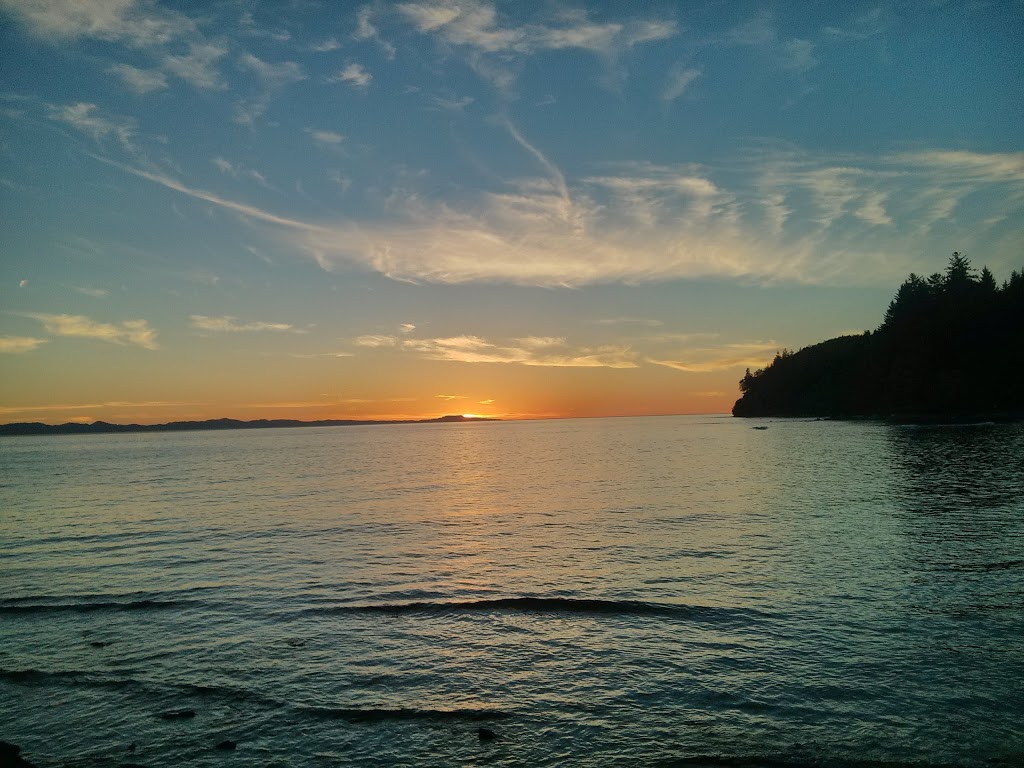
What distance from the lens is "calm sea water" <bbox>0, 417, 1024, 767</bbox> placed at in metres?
11.9

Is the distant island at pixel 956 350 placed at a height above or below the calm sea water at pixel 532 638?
above

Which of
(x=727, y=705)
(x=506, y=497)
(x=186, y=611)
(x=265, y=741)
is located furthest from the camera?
(x=506, y=497)

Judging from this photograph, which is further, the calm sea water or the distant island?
the distant island

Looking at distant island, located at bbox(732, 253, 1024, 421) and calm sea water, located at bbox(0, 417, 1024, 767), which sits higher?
distant island, located at bbox(732, 253, 1024, 421)

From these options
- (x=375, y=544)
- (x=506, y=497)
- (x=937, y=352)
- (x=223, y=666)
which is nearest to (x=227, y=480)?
(x=506, y=497)

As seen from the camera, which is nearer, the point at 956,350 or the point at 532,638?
the point at 532,638

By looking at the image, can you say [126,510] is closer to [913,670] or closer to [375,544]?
[375,544]

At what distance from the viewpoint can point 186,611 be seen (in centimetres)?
2167

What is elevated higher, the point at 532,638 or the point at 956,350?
the point at 956,350

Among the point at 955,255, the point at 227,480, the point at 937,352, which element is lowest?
the point at 227,480

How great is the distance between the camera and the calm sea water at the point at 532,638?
39.1ft

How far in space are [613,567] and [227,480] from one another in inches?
2535

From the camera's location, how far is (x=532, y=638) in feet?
58.6

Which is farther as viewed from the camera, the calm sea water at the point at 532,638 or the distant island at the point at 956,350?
the distant island at the point at 956,350
